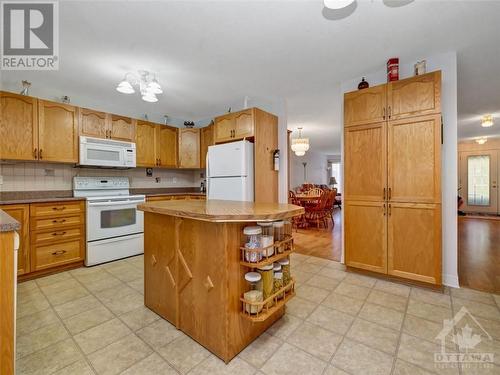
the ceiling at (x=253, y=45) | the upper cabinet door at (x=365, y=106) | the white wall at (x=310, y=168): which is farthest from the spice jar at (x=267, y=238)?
the white wall at (x=310, y=168)

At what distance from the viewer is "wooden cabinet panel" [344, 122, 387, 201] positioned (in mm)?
2479

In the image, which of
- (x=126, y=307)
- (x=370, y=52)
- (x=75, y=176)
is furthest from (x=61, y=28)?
(x=370, y=52)

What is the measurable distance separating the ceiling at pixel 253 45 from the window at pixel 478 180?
5.30 meters

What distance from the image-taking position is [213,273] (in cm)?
142

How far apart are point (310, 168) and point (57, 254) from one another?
8898 millimetres

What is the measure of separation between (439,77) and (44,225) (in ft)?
15.0

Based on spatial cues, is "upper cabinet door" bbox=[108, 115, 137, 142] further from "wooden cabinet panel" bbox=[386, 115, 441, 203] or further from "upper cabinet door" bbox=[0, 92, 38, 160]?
"wooden cabinet panel" bbox=[386, 115, 441, 203]

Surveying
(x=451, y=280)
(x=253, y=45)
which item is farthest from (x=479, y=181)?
(x=253, y=45)

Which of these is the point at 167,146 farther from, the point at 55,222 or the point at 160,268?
the point at 160,268

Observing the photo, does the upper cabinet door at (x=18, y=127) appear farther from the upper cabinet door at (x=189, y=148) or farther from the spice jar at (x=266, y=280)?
the spice jar at (x=266, y=280)

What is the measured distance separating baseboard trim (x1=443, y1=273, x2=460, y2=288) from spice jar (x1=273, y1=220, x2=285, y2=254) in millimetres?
2089

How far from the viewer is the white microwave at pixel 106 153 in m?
3.18

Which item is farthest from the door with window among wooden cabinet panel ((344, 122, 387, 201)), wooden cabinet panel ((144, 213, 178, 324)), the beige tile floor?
wooden cabinet panel ((144, 213, 178, 324))

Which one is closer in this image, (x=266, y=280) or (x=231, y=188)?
(x=266, y=280)
